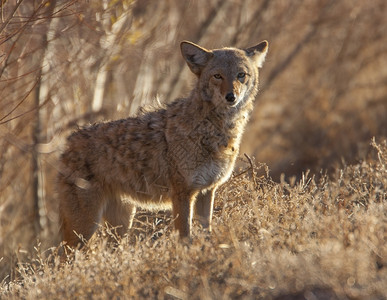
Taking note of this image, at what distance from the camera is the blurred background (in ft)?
27.6

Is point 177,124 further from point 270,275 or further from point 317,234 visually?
point 270,275

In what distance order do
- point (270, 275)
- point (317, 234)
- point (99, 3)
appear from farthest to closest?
1. point (99, 3)
2. point (317, 234)
3. point (270, 275)

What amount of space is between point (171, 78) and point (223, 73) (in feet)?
21.5

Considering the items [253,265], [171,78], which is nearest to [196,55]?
[253,265]

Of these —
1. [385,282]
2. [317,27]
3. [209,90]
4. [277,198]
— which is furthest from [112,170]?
[317,27]

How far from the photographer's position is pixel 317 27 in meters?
15.9

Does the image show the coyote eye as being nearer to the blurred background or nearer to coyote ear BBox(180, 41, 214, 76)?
coyote ear BBox(180, 41, 214, 76)

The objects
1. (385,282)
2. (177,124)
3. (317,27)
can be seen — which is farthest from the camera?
(317,27)

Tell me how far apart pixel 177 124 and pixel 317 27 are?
31.6 feet

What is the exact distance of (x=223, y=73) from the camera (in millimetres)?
6969

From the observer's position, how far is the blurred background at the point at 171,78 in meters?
8.40

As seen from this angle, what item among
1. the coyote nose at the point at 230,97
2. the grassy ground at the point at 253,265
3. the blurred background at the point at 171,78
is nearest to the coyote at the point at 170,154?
the coyote nose at the point at 230,97

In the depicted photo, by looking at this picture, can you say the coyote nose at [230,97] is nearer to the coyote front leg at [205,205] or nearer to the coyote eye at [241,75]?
the coyote eye at [241,75]

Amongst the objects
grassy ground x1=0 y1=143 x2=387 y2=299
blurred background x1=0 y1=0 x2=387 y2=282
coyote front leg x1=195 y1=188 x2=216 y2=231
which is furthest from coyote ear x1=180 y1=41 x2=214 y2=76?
grassy ground x1=0 y1=143 x2=387 y2=299
